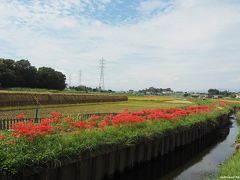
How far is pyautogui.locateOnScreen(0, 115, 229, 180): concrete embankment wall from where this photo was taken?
1062 centimetres

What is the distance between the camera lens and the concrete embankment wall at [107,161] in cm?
1062

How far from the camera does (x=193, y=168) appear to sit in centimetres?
1981

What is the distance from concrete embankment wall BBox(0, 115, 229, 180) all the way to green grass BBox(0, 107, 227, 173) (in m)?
0.22

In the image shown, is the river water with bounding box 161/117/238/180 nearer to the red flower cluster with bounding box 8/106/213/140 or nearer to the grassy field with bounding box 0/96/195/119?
the red flower cluster with bounding box 8/106/213/140

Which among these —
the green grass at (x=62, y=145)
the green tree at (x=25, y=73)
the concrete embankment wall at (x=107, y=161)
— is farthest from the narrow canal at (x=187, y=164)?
→ the green tree at (x=25, y=73)

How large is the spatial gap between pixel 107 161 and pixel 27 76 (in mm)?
86630

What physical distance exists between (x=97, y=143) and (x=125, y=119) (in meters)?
4.19

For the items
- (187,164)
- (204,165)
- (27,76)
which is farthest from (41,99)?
(27,76)

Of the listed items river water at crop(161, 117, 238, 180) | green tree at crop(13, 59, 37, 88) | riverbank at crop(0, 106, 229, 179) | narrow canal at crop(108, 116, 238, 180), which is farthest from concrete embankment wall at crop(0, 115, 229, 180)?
green tree at crop(13, 59, 37, 88)

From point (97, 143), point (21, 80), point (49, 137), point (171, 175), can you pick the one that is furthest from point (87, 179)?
point (21, 80)

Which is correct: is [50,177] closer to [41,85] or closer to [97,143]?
[97,143]

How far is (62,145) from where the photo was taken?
1148 cm

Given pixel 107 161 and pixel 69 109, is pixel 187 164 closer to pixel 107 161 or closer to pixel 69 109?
pixel 107 161

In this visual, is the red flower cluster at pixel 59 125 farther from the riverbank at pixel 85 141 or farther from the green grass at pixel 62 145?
the green grass at pixel 62 145
